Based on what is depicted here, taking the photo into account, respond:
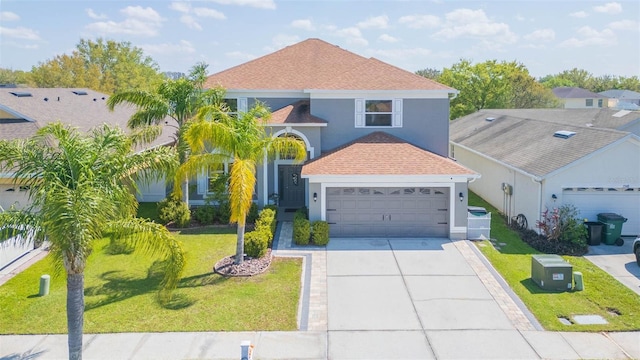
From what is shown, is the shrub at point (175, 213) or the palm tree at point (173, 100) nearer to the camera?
the palm tree at point (173, 100)

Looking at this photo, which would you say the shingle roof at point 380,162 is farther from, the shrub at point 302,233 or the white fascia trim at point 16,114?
the white fascia trim at point 16,114

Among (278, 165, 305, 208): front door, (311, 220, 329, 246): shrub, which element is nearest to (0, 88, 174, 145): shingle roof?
(278, 165, 305, 208): front door

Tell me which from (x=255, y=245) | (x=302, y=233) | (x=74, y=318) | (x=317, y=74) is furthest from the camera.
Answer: (x=317, y=74)

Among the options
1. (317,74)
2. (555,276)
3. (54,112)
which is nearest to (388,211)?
(555,276)

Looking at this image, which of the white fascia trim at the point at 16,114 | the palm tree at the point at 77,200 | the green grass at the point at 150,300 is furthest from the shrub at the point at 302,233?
the white fascia trim at the point at 16,114

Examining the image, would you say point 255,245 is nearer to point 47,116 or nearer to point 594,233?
point 594,233

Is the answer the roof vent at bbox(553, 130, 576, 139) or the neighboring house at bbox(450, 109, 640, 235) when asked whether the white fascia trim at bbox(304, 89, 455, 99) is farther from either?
the roof vent at bbox(553, 130, 576, 139)
